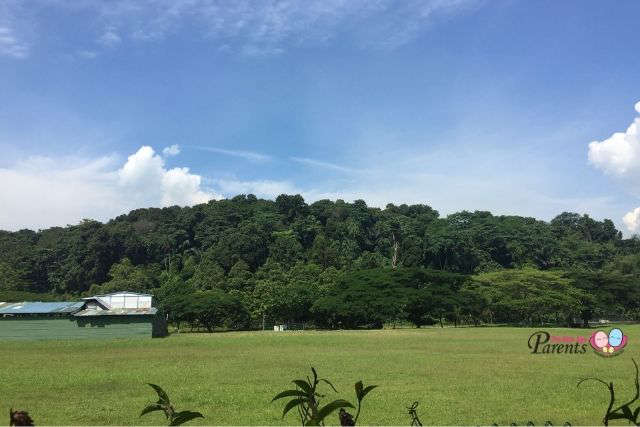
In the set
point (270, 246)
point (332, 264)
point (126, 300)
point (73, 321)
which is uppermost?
point (270, 246)

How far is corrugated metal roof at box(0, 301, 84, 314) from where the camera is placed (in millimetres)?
35875

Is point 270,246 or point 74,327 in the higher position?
point 270,246

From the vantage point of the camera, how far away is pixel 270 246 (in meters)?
70.2

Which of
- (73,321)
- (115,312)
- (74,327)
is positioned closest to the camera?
(74,327)

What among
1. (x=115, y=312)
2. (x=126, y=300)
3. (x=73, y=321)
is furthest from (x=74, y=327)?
(x=126, y=300)

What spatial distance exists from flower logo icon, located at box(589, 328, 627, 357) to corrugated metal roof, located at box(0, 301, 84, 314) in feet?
106

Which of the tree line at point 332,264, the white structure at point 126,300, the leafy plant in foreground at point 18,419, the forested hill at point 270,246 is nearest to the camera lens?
the leafy plant in foreground at point 18,419

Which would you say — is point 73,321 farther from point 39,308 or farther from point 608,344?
point 608,344

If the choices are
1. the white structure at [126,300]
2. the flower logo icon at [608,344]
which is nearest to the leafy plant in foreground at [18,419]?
the flower logo icon at [608,344]

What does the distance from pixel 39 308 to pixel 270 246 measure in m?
35.9

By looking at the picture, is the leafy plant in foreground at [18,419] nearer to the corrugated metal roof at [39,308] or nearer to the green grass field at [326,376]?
the green grass field at [326,376]

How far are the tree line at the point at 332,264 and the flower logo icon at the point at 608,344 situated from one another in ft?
81.4

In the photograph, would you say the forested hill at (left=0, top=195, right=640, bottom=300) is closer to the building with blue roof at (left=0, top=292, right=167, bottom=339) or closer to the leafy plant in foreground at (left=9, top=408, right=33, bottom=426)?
the building with blue roof at (left=0, top=292, right=167, bottom=339)

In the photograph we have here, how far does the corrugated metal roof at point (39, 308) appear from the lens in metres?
35.9
